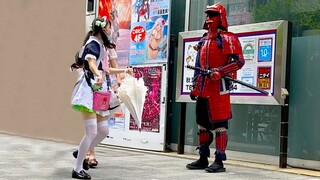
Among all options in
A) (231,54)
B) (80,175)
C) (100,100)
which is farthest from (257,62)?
(80,175)

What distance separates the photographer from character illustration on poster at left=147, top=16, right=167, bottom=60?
8.29 metres

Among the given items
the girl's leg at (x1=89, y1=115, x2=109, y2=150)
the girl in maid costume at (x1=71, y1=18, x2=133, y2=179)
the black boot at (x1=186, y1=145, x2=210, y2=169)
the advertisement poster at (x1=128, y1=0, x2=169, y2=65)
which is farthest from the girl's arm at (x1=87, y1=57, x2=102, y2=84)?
the advertisement poster at (x1=128, y1=0, x2=169, y2=65)

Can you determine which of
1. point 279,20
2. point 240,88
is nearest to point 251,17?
point 279,20

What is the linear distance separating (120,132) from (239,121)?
2.49 meters

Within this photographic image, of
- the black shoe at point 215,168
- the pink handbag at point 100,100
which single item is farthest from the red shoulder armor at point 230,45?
the pink handbag at point 100,100

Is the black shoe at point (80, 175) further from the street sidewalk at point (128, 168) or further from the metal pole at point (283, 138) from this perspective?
the metal pole at point (283, 138)

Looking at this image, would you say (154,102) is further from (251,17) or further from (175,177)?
(175,177)

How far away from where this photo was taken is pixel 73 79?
33.6 feet

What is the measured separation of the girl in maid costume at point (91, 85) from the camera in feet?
17.6

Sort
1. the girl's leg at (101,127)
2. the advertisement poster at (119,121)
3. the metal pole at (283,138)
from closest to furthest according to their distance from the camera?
the girl's leg at (101,127)
the metal pole at (283,138)
the advertisement poster at (119,121)

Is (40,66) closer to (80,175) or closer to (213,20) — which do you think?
(213,20)

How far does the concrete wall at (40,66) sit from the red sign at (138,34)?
149 centimetres

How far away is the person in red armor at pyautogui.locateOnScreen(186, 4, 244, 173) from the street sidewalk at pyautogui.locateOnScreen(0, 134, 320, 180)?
17.4 inches

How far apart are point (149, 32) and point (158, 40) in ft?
0.93
